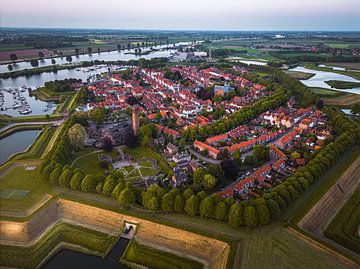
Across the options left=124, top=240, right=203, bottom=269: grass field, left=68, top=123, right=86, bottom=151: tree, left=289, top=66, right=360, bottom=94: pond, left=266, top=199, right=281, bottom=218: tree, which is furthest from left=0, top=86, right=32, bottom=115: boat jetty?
left=289, top=66, right=360, bottom=94: pond

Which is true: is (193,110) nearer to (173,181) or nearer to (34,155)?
(173,181)

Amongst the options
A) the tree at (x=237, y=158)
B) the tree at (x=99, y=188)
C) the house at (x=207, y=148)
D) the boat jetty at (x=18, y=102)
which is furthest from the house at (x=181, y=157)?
the boat jetty at (x=18, y=102)

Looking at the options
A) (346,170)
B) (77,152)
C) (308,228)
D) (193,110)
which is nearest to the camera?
(308,228)

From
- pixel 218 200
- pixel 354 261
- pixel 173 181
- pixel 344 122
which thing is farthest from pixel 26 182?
pixel 344 122

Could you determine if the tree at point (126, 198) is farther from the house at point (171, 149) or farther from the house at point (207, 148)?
the house at point (207, 148)

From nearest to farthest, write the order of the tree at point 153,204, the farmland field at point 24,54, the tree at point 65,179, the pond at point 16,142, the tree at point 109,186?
1. the tree at point 153,204
2. the tree at point 109,186
3. the tree at point 65,179
4. the pond at point 16,142
5. the farmland field at point 24,54

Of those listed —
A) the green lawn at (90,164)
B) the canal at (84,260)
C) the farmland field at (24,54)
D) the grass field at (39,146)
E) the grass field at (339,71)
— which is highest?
the farmland field at (24,54)

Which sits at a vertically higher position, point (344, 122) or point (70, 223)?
point (344, 122)
